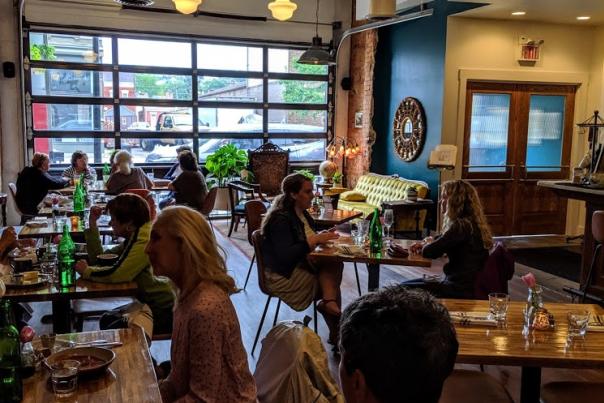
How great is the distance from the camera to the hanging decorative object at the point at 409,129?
900cm

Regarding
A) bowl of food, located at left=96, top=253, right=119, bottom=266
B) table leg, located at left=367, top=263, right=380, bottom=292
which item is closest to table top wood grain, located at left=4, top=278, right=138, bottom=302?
bowl of food, located at left=96, top=253, right=119, bottom=266

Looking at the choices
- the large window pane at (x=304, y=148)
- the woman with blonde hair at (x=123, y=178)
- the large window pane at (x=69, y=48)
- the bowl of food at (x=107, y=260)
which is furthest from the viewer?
the large window pane at (x=304, y=148)

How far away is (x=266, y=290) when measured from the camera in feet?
13.9

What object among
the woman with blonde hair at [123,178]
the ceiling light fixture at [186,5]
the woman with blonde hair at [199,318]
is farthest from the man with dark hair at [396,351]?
the woman with blonde hair at [123,178]

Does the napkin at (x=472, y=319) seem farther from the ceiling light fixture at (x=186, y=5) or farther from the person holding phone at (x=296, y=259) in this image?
the ceiling light fixture at (x=186, y=5)

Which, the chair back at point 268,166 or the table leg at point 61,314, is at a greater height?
the chair back at point 268,166

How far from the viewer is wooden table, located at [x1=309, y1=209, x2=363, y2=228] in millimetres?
5834

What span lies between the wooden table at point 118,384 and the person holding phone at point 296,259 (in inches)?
74.7

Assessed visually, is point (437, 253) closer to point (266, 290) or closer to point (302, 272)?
point (302, 272)

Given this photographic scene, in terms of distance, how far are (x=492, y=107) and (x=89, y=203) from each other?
579 cm

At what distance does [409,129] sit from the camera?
9.38m

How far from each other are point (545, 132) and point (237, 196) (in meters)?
4.91

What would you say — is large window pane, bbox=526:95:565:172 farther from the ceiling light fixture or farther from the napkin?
the napkin

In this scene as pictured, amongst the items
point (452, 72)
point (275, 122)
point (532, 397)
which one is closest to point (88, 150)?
point (275, 122)
